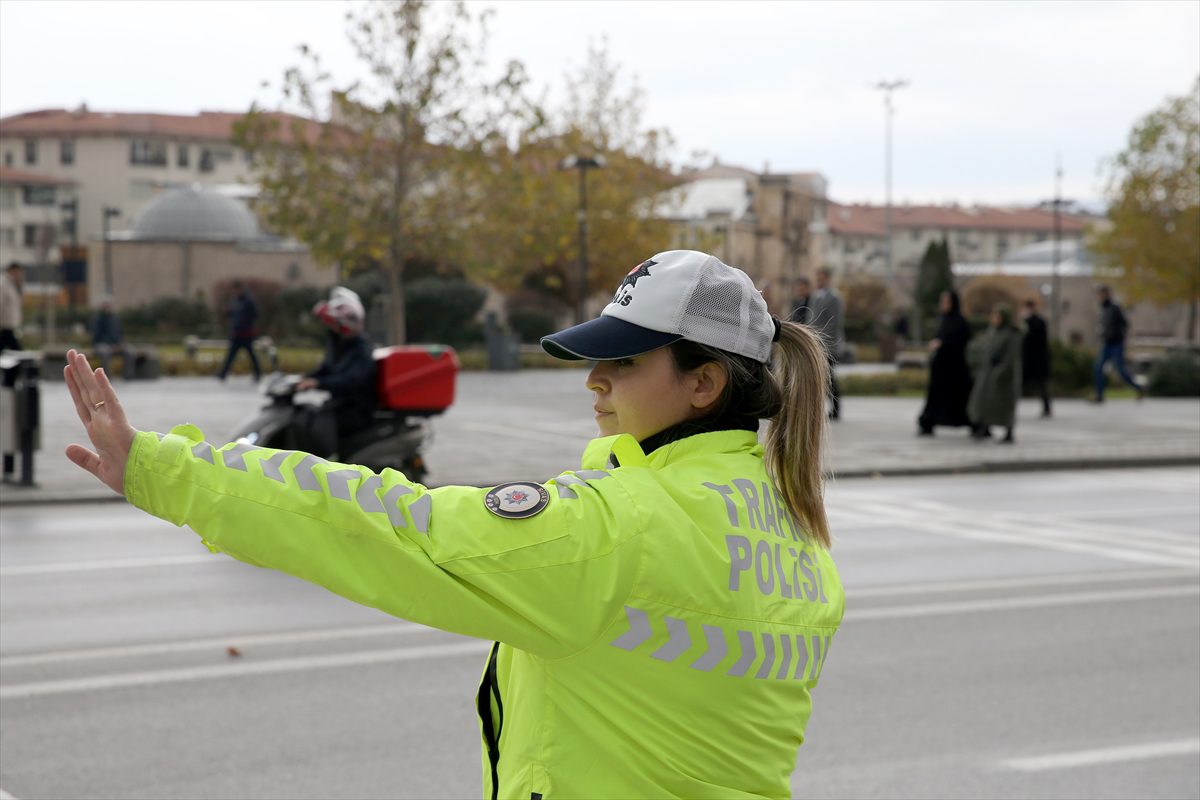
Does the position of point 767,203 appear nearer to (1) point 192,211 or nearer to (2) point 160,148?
(1) point 192,211

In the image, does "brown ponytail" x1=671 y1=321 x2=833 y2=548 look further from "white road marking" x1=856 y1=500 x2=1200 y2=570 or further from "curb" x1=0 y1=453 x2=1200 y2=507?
"curb" x1=0 y1=453 x2=1200 y2=507

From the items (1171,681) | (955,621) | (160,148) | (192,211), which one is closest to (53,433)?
(955,621)

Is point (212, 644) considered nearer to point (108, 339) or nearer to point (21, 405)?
point (21, 405)

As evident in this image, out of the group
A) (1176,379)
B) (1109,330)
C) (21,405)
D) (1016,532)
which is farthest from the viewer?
(1176,379)

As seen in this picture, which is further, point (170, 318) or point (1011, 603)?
point (170, 318)

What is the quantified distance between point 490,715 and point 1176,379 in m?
28.3

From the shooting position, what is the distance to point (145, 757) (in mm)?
5117

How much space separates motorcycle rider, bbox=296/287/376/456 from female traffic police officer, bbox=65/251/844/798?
341 inches

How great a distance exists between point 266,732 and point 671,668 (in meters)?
3.91

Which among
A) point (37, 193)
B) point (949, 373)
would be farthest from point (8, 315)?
point (37, 193)

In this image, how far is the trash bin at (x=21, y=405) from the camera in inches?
490

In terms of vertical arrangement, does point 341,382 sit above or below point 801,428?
below

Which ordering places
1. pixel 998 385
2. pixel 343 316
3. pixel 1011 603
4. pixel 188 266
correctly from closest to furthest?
pixel 1011 603
pixel 343 316
pixel 998 385
pixel 188 266

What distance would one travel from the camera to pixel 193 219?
233 ft
